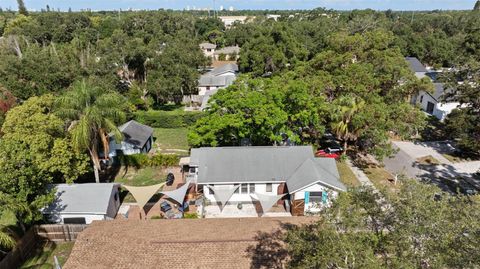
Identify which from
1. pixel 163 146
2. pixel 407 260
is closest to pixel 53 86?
pixel 163 146

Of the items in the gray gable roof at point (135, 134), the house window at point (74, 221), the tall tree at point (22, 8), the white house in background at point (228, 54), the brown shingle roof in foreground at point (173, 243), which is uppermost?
the tall tree at point (22, 8)

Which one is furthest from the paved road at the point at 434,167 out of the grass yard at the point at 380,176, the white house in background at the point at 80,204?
the white house in background at the point at 80,204

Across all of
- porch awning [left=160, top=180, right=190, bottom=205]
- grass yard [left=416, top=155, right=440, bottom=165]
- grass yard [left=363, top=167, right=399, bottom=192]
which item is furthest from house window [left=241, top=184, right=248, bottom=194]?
grass yard [left=416, top=155, right=440, bottom=165]

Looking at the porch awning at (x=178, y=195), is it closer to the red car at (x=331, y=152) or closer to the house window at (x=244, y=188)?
the house window at (x=244, y=188)

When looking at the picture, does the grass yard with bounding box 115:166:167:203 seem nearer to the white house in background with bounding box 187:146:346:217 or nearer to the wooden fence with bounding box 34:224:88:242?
the white house in background with bounding box 187:146:346:217

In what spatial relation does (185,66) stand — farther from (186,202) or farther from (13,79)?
(186,202)

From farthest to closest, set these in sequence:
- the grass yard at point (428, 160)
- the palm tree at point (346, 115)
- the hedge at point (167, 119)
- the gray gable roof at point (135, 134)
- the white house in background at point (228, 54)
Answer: the white house in background at point (228, 54) → the hedge at point (167, 119) → the gray gable roof at point (135, 134) → the grass yard at point (428, 160) → the palm tree at point (346, 115)

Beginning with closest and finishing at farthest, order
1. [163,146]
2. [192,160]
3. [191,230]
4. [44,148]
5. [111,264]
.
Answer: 1. [111,264]
2. [191,230]
3. [44,148]
4. [192,160]
5. [163,146]
